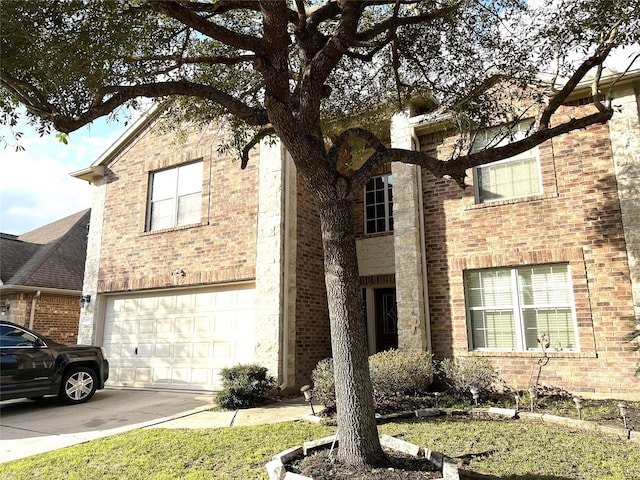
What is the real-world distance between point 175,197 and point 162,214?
0.62 metres

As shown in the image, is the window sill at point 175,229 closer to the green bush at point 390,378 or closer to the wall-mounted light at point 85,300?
the wall-mounted light at point 85,300

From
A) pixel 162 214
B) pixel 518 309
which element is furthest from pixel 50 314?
pixel 518 309

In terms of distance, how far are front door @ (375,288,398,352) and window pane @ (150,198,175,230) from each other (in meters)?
5.70

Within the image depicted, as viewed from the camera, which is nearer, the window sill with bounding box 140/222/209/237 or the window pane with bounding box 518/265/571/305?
the window pane with bounding box 518/265/571/305

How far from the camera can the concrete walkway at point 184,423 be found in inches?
241

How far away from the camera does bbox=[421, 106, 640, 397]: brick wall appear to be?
777 centimetres

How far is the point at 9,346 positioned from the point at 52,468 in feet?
13.6

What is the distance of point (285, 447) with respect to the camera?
18.0 feet

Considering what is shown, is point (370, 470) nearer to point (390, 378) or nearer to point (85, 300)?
point (390, 378)

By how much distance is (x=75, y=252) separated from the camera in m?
17.3

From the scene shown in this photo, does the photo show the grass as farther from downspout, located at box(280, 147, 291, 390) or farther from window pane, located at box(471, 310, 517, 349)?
downspout, located at box(280, 147, 291, 390)

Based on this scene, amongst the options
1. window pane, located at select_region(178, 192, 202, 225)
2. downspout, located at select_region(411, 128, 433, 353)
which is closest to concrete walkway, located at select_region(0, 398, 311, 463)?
downspout, located at select_region(411, 128, 433, 353)

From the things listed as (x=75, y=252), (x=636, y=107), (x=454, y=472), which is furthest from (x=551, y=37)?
(x=75, y=252)

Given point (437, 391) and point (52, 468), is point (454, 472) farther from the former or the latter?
point (437, 391)
